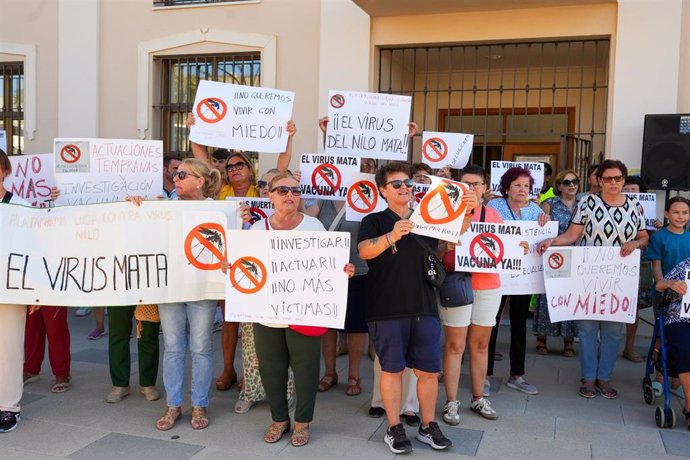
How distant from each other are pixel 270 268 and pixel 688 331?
301 cm

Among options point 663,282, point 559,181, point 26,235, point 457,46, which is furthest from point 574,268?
point 457,46

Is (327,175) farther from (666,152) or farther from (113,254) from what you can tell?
(666,152)

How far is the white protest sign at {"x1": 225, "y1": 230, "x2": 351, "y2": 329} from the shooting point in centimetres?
378

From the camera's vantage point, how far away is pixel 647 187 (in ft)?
23.1

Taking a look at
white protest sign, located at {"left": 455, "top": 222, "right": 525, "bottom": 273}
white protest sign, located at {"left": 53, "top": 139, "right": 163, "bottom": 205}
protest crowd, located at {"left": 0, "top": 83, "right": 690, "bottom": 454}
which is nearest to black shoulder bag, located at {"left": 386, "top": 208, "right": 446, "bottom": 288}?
protest crowd, located at {"left": 0, "top": 83, "right": 690, "bottom": 454}

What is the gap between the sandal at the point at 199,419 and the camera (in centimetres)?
425

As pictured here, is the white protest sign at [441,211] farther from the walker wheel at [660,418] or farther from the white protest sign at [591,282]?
the walker wheel at [660,418]

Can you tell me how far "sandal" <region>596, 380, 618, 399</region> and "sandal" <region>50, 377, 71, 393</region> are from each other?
175 inches

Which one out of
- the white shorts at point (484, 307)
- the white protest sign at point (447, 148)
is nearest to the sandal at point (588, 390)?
the white shorts at point (484, 307)

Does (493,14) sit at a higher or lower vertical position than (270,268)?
higher

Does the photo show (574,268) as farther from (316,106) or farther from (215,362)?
(316,106)

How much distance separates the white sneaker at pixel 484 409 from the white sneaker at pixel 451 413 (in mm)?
201

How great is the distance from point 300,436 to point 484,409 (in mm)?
1430

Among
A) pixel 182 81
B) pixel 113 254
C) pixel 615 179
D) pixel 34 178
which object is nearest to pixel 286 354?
pixel 113 254
